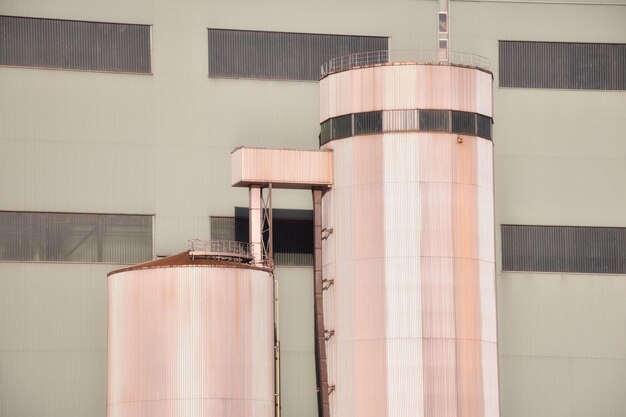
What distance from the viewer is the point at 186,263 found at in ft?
237

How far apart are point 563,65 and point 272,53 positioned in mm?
14821

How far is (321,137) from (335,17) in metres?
7.38

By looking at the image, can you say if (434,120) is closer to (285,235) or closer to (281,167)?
(281,167)

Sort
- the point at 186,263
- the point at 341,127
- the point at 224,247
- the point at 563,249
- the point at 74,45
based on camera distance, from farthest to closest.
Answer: the point at 563,249, the point at 74,45, the point at 224,247, the point at 341,127, the point at 186,263

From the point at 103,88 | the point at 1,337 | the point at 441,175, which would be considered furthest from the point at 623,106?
A: the point at 1,337

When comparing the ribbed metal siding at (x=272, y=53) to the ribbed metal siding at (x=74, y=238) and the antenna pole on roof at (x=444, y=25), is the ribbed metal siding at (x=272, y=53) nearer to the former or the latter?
the antenna pole on roof at (x=444, y=25)

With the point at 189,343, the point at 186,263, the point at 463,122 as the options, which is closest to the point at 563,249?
the point at 463,122

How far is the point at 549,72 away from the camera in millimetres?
83812

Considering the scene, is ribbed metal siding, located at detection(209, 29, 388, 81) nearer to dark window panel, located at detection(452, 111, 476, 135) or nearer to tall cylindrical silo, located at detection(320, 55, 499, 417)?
tall cylindrical silo, located at detection(320, 55, 499, 417)

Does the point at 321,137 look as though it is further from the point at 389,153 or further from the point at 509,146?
the point at 509,146

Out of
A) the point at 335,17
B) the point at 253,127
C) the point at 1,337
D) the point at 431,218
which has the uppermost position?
the point at 335,17

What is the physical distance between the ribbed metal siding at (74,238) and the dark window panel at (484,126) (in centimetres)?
1624

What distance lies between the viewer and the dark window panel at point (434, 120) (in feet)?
247

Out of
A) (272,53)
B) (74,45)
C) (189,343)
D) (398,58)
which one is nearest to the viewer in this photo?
(189,343)
